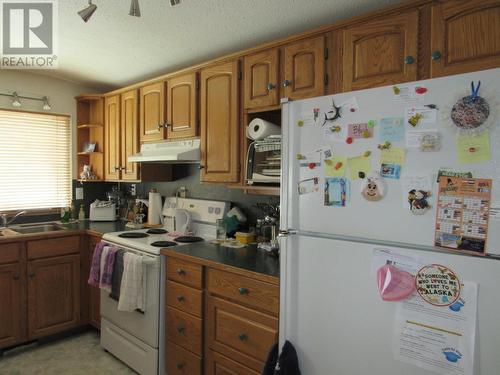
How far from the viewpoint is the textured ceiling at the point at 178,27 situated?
1.88m

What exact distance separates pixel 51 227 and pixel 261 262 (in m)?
2.37

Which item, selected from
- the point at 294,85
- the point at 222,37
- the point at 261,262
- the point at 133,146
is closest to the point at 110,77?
the point at 133,146

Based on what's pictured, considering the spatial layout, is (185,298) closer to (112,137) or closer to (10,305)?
(10,305)

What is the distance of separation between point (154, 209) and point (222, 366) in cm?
170

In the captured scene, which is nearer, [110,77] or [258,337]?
[258,337]

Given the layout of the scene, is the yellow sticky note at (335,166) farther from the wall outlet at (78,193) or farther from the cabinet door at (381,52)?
the wall outlet at (78,193)

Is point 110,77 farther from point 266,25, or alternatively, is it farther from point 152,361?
point 152,361

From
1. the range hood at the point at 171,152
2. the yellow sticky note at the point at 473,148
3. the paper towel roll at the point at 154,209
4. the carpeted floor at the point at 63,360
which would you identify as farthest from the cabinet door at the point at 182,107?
the yellow sticky note at the point at 473,148

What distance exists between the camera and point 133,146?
315 cm

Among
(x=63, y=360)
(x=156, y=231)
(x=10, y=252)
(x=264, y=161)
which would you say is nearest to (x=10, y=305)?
(x=10, y=252)

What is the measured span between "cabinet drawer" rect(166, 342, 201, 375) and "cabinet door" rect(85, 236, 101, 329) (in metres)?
1.04

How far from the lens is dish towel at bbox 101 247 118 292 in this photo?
2486 mm

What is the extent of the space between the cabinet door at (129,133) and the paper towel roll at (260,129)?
1348 millimetres

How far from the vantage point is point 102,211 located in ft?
11.6
